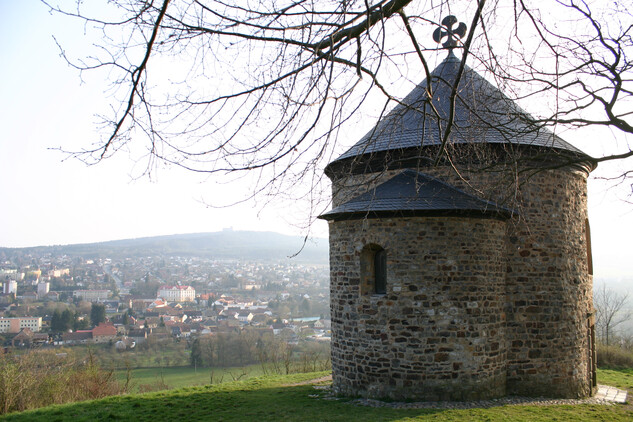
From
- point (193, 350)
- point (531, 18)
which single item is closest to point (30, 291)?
point (193, 350)

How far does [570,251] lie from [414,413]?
17.0ft

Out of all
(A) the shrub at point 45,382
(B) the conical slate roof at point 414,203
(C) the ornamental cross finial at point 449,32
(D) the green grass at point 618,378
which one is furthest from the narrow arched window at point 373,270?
(A) the shrub at point 45,382

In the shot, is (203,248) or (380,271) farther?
(203,248)

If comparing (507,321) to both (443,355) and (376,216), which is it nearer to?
(443,355)

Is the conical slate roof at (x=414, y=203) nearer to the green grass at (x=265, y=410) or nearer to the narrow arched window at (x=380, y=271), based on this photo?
the narrow arched window at (x=380, y=271)

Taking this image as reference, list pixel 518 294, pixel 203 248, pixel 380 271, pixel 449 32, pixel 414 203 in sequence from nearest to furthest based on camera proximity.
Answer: pixel 449 32
pixel 414 203
pixel 380 271
pixel 518 294
pixel 203 248

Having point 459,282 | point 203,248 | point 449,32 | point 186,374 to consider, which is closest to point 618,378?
point 459,282

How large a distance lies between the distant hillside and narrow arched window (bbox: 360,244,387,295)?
7552cm

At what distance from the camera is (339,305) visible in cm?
1012

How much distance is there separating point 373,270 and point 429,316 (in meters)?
1.44

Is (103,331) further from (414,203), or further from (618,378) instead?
(618,378)

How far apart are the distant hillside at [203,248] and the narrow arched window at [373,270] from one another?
7552cm

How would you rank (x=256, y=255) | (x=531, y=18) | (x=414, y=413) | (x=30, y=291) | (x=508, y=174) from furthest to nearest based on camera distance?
(x=256, y=255)
(x=30, y=291)
(x=414, y=413)
(x=508, y=174)
(x=531, y=18)

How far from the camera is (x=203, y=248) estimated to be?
118m
